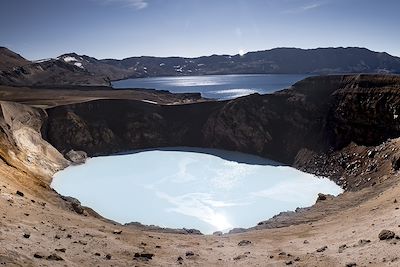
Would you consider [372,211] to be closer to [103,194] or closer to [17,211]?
[17,211]

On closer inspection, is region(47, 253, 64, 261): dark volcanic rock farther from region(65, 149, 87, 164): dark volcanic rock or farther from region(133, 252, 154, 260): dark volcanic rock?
region(65, 149, 87, 164): dark volcanic rock

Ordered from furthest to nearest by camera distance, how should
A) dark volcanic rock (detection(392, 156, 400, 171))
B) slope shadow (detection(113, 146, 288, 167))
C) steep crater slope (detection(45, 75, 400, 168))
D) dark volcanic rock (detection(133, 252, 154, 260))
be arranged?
slope shadow (detection(113, 146, 288, 167)), steep crater slope (detection(45, 75, 400, 168)), dark volcanic rock (detection(392, 156, 400, 171)), dark volcanic rock (detection(133, 252, 154, 260))

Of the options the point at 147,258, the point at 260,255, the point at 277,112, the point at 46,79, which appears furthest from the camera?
the point at 46,79

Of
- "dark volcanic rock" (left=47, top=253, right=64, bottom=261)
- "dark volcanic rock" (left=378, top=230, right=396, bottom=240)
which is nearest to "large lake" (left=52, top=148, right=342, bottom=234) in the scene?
"dark volcanic rock" (left=378, top=230, right=396, bottom=240)

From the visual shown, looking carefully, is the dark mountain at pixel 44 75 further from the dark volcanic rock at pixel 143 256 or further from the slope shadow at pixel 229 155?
the dark volcanic rock at pixel 143 256

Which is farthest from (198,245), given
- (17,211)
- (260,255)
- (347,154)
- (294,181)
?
(347,154)

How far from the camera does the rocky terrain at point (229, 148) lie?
16.9 m

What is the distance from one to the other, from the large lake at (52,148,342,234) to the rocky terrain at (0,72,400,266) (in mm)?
3063

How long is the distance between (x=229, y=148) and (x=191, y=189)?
23635mm

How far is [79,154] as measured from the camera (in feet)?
197

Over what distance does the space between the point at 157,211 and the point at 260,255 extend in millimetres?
21151

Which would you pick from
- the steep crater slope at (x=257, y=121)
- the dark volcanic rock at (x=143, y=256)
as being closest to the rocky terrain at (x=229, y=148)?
the dark volcanic rock at (x=143, y=256)

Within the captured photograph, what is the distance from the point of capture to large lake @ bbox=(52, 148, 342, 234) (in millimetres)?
37250

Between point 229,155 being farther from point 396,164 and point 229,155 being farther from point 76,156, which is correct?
point 396,164
